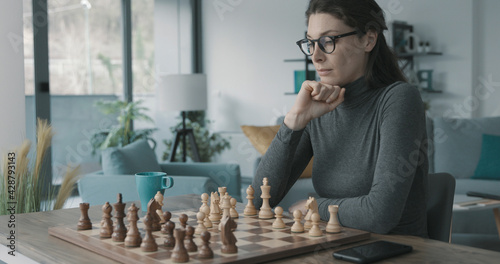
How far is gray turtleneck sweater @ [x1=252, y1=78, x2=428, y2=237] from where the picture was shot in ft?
4.12

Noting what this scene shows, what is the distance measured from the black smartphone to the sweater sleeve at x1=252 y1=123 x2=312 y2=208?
55 centimetres

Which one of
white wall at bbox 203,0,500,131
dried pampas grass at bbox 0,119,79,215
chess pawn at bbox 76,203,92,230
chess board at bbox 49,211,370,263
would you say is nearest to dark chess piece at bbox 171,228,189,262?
chess board at bbox 49,211,370,263

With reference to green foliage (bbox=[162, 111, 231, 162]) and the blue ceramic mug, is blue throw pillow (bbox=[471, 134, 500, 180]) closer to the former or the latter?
green foliage (bbox=[162, 111, 231, 162])

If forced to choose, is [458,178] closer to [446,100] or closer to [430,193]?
[446,100]

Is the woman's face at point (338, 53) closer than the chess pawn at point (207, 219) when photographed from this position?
No

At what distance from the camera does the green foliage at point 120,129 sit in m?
5.62

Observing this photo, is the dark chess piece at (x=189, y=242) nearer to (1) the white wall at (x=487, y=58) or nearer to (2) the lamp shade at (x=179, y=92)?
(2) the lamp shade at (x=179, y=92)

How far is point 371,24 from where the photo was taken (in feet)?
4.93

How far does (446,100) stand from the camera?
17.3 ft

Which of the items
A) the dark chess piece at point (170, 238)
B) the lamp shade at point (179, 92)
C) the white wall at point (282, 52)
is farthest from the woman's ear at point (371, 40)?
the white wall at point (282, 52)

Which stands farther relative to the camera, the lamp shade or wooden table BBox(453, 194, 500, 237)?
the lamp shade

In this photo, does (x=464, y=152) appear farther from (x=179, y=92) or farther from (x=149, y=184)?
(x=149, y=184)

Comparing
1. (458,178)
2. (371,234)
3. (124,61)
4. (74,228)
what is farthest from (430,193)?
(124,61)

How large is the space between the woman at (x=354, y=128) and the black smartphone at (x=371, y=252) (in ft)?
0.80
